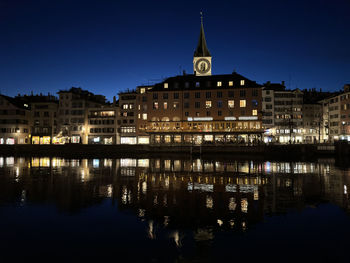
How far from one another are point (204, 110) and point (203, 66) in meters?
26.8

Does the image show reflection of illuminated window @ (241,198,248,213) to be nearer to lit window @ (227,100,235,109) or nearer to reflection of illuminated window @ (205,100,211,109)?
lit window @ (227,100,235,109)

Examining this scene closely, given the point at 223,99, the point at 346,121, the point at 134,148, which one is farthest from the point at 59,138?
the point at 346,121

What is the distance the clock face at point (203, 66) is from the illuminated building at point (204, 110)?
14589 mm

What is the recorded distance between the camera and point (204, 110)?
8862 cm

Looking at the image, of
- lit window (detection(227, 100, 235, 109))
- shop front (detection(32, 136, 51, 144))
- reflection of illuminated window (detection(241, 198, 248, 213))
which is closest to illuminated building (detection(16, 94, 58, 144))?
shop front (detection(32, 136, 51, 144))

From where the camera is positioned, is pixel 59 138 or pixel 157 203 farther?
pixel 59 138

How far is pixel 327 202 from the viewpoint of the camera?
20.0m

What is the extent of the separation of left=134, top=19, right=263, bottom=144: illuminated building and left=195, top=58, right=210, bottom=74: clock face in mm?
14589

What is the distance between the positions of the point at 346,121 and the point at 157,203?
95267 mm

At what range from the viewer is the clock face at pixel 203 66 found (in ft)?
351

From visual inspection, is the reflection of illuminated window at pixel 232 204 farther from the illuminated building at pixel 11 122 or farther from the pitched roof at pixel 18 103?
the pitched roof at pixel 18 103

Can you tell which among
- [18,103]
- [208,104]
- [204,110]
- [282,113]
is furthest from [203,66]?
[18,103]

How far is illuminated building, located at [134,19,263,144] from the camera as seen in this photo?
3375 inches

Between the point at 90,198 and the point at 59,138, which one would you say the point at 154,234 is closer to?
the point at 90,198
